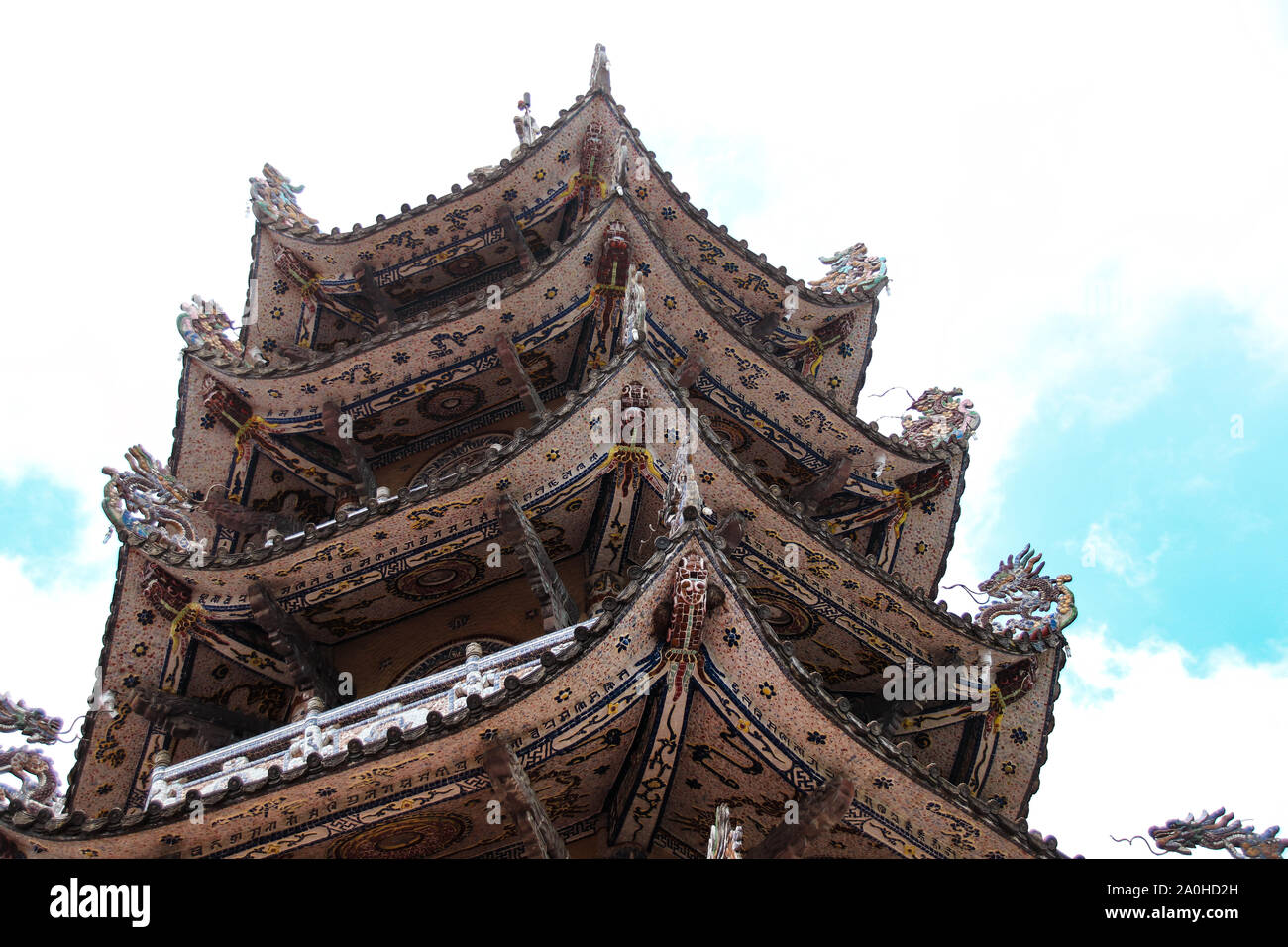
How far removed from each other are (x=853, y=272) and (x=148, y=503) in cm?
1244

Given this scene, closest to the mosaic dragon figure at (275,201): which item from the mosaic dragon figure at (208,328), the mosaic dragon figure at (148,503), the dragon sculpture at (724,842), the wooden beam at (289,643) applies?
the mosaic dragon figure at (208,328)

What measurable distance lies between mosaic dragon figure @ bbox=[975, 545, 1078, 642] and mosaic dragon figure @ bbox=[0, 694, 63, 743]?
1082 centimetres

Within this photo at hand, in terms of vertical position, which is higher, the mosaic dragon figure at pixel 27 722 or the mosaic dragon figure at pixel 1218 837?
the mosaic dragon figure at pixel 27 722

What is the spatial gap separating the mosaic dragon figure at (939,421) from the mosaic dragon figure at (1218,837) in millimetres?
6960

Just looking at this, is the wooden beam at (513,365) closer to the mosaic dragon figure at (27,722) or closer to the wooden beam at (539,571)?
the wooden beam at (539,571)

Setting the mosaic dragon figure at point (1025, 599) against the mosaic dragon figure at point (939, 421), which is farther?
the mosaic dragon figure at point (939, 421)

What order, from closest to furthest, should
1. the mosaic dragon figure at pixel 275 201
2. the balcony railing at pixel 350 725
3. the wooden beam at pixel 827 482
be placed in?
1. the balcony railing at pixel 350 725
2. the wooden beam at pixel 827 482
3. the mosaic dragon figure at pixel 275 201

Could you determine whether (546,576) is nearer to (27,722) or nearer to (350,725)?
(350,725)

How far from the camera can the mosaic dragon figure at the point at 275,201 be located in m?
19.9

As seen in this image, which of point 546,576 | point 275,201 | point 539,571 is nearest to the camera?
point 539,571

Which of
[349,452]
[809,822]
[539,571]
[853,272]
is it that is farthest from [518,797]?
[853,272]

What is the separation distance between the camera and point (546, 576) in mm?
13766

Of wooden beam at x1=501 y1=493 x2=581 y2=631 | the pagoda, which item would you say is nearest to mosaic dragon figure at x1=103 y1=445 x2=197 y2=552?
the pagoda
